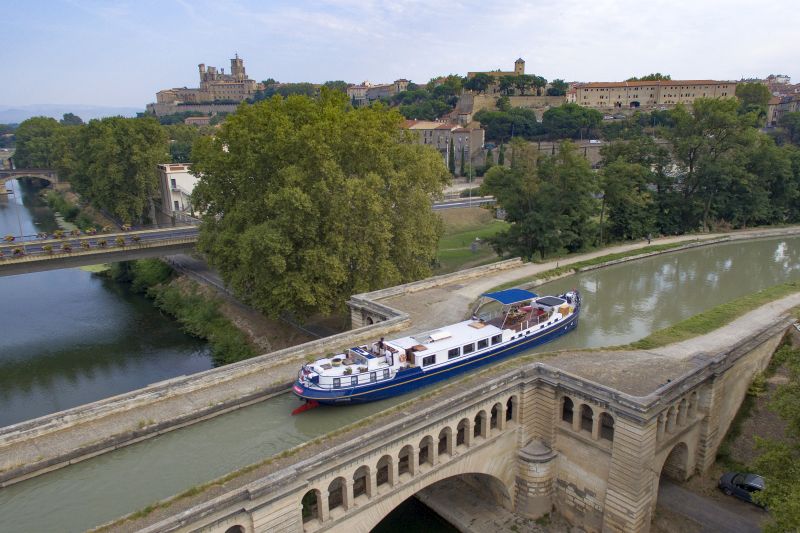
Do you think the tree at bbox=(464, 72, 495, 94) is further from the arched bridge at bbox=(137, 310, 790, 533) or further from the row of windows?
the row of windows

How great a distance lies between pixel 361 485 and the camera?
20266 mm

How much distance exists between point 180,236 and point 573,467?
38005mm

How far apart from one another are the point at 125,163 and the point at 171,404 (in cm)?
5026

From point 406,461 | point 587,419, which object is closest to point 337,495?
point 406,461

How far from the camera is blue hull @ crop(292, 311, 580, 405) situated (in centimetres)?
2214

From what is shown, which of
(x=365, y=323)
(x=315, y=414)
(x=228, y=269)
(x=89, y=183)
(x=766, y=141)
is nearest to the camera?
(x=315, y=414)

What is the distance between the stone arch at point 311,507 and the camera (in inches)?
688

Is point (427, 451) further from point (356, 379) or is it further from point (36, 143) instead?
point (36, 143)

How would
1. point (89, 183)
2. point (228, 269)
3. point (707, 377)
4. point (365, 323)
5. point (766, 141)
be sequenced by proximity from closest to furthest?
1. point (707, 377)
2. point (365, 323)
3. point (228, 269)
4. point (766, 141)
5. point (89, 183)

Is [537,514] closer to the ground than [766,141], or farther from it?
closer to the ground

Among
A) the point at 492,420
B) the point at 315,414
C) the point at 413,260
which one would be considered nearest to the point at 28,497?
the point at 315,414

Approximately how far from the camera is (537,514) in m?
24.4

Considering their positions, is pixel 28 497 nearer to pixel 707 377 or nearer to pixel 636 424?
pixel 636 424

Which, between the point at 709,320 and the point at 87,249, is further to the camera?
the point at 87,249
